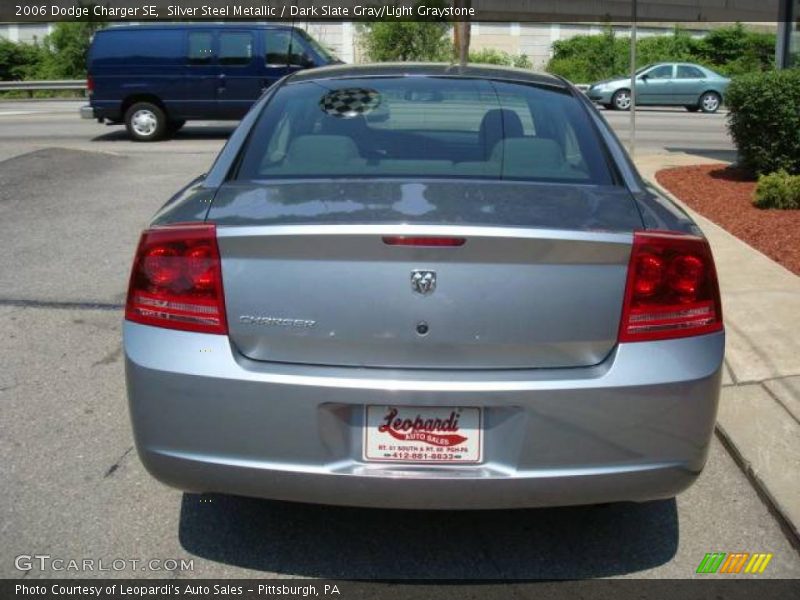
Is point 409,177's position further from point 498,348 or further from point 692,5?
point 692,5

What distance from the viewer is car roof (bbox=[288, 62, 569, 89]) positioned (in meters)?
4.56

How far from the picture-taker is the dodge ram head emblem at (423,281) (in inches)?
118

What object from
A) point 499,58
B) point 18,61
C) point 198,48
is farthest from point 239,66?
point 18,61

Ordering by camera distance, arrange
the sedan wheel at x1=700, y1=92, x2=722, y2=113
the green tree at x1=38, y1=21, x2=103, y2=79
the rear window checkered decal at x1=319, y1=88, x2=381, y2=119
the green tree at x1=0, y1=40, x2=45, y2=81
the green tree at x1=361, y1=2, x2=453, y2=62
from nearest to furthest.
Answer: the rear window checkered decal at x1=319, y1=88, x2=381, y2=119
the sedan wheel at x1=700, y1=92, x2=722, y2=113
the green tree at x1=361, y1=2, x2=453, y2=62
the green tree at x1=38, y1=21, x2=103, y2=79
the green tree at x1=0, y1=40, x2=45, y2=81

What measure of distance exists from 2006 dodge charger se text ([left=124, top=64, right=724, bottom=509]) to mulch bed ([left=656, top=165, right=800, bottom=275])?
15.3 feet

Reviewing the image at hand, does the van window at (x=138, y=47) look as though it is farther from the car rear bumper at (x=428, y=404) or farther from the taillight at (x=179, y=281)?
the car rear bumper at (x=428, y=404)

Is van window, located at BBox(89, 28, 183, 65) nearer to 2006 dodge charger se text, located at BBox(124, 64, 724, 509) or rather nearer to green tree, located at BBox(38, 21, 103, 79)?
2006 dodge charger se text, located at BBox(124, 64, 724, 509)

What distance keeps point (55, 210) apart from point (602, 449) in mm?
7904

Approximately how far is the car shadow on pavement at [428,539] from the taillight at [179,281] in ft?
3.06

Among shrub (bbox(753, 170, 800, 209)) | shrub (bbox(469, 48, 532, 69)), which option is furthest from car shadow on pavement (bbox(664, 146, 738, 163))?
shrub (bbox(469, 48, 532, 69))

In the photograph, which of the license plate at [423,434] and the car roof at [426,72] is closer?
the license plate at [423,434]

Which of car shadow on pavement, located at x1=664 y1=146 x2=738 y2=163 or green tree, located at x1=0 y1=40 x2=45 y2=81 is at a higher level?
green tree, located at x1=0 y1=40 x2=45 y2=81

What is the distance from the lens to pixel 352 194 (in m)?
3.36

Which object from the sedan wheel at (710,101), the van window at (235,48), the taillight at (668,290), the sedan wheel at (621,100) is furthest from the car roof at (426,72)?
the sedan wheel at (710,101)
